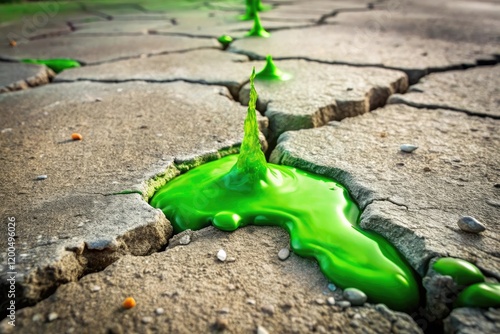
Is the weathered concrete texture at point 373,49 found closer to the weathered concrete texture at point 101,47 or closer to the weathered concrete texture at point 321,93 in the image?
the weathered concrete texture at point 321,93

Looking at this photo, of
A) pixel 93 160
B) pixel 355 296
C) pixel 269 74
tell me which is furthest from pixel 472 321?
pixel 269 74

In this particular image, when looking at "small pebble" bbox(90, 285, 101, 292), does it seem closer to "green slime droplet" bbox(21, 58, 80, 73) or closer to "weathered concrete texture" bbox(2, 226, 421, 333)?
"weathered concrete texture" bbox(2, 226, 421, 333)

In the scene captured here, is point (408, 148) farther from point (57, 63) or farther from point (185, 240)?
point (57, 63)

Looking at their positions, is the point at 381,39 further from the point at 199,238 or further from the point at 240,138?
the point at 199,238

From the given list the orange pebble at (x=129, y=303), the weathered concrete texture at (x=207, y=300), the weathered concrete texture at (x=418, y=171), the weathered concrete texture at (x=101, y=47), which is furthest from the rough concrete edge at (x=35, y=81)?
the orange pebble at (x=129, y=303)

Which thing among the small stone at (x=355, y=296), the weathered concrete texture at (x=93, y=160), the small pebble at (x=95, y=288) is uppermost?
the weathered concrete texture at (x=93, y=160)

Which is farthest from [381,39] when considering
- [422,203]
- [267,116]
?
[422,203]

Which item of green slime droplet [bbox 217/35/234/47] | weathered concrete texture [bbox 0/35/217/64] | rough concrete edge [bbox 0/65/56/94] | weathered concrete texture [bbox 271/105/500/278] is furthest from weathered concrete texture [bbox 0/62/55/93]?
weathered concrete texture [bbox 271/105/500/278]
